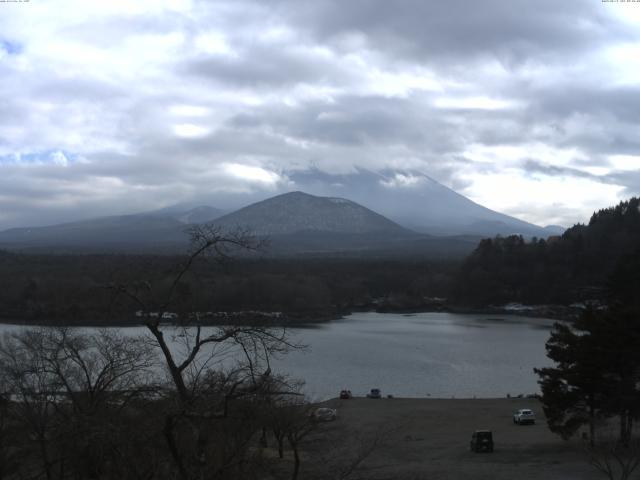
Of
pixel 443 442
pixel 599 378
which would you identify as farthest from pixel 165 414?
pixel 443 442

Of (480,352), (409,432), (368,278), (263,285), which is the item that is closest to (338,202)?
(368,278)

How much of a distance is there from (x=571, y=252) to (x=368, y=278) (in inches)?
728

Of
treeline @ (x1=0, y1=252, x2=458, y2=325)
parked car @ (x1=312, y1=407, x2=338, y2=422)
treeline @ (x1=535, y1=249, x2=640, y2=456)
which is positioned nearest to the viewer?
treeline @ (x1=535, y1=249, x2=640, y2=456)

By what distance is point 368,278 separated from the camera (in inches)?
2608

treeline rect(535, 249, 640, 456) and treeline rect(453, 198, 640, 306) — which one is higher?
treeline rect(453, 198, 640, 306)

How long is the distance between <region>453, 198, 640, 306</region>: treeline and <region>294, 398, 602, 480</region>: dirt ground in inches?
1397

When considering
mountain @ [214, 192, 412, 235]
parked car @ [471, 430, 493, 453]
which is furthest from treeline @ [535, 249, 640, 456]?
mountain @ [214, 192, 412, 235]

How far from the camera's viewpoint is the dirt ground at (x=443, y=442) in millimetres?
11055

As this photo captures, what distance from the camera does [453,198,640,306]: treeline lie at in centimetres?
5375

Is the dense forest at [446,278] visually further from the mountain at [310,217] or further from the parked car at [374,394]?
the mountain at [310,217]

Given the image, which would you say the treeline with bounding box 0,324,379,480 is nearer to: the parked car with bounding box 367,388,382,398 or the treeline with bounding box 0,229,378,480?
the treeline with bounding box 0,229,378,480

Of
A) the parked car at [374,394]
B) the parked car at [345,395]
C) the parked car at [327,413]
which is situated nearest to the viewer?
the parked car at [327,413]

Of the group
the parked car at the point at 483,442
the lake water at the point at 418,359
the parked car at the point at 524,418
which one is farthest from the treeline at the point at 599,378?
the lake water at the point at 418,359

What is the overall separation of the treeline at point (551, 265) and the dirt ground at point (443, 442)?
35.5 meters
